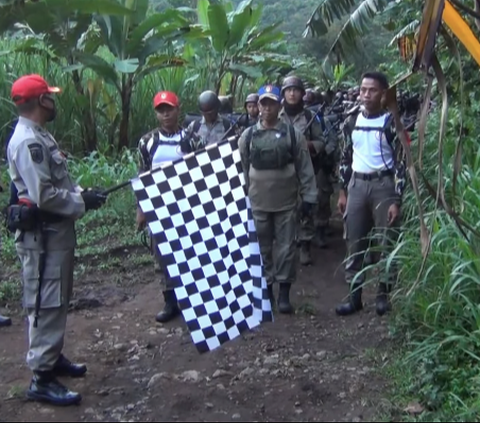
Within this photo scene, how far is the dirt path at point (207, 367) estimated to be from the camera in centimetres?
503

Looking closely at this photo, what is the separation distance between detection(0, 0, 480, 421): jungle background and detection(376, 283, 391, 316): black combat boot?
15.6 inches

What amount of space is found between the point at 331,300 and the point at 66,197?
3298 millimetres

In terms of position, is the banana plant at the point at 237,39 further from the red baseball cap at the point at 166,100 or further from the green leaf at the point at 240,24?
the red baseball cap at the point at 166,100

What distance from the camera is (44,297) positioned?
202 inches

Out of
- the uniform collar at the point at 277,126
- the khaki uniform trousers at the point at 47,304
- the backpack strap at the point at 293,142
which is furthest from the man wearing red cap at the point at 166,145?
the khaki uniform trousers at the point at 47,304

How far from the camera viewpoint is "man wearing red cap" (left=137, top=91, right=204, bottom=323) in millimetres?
6977

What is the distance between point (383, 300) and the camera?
6.84 m

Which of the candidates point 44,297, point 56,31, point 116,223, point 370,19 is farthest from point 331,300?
point 56,31

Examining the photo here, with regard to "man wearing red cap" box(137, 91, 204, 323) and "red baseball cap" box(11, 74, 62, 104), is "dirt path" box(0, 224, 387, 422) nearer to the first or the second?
"man wearing red cap" box(137, 91, 204, 323)

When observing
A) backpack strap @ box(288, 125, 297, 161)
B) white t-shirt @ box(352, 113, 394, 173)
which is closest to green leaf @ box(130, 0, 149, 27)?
backpack strap @ box(288, 125, 297, 161)

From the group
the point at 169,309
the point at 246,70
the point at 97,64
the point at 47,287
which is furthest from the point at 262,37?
the point at 47,287

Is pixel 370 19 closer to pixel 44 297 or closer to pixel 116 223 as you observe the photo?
pixel 116 223

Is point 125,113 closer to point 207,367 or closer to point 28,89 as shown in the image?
point 207,367

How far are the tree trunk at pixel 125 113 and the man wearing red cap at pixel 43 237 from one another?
7.79m
